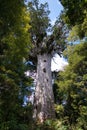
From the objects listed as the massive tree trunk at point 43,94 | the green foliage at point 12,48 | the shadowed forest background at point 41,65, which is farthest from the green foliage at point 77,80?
the green foliage at point 12,48

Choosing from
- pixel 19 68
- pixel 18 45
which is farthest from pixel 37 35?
pixel 18 45

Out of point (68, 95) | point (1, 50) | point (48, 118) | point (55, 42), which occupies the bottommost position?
point (48, 118)

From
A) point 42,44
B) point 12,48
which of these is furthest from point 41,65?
point 12,48

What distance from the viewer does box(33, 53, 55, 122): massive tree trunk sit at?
14.1m

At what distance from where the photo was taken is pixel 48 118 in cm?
1388

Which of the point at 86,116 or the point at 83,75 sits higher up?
the point at 83,75

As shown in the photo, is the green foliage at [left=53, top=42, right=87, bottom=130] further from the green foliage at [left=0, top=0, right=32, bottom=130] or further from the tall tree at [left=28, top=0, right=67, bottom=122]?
the green foliage at [left=0, top=0, right=32, bottom=130]

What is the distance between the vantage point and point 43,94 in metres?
14.9

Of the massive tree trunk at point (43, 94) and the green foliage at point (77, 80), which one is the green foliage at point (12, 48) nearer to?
the massive tree trunk at point (43, 94)

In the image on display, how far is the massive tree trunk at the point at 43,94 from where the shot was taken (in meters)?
14.1

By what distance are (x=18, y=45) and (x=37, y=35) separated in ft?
27.8

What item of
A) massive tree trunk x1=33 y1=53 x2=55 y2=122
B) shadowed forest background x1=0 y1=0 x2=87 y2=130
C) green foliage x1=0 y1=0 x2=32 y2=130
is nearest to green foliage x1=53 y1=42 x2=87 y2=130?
shadowed forest background x1=0 y1=0 x2=87 y2=130

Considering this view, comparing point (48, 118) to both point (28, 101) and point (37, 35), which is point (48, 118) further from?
point (37, 35)

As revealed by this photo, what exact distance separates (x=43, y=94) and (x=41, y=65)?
2350 mm
